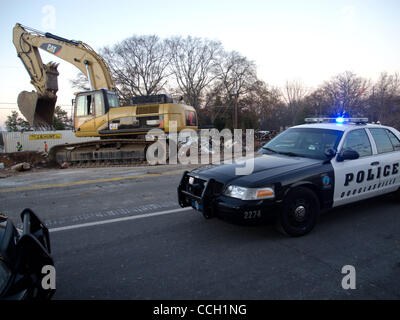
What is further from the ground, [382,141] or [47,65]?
[47,65]

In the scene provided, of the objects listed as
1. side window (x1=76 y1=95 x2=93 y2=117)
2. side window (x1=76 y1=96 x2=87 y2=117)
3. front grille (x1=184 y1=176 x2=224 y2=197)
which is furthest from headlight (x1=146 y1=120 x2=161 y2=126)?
front grille (x1=184 y1=176 x2=224 y2=197)

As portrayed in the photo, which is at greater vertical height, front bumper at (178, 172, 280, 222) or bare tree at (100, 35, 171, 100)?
bare tree at (100, 35, 171, 100)

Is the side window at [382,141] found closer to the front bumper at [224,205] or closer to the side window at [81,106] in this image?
the front bumper at [224,205]

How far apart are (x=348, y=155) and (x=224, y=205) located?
203cm

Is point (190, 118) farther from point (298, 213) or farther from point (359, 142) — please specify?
point (298, 213)

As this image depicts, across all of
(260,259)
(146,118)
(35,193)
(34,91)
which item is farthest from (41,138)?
(260,259)

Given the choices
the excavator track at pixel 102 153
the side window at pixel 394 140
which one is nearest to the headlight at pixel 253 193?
the side window at pixel 394 140

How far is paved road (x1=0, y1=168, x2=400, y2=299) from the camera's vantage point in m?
2.69

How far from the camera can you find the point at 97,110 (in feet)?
42.8

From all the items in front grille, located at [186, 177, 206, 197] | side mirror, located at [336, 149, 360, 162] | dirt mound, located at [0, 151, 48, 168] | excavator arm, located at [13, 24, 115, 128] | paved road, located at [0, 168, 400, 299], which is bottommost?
paved road, located at [0, 168, 400, 299]

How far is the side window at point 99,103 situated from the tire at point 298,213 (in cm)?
1121

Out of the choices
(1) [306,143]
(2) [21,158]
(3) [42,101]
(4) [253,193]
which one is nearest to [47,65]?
(3) [42,101]

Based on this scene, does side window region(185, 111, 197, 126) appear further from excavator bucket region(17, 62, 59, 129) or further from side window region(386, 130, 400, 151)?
side window region(386, 130, 400, 151)

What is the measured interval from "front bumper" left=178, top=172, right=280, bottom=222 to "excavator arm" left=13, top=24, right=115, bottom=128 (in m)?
12.0
